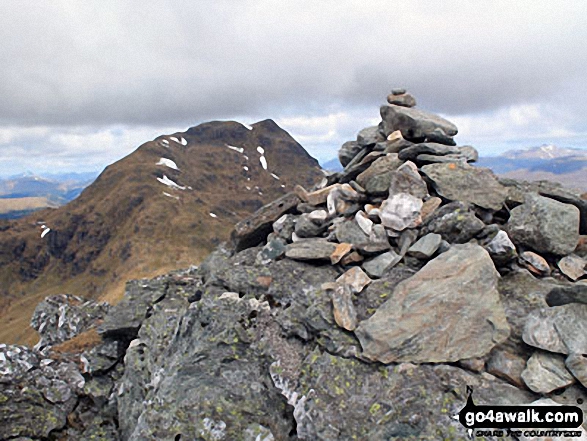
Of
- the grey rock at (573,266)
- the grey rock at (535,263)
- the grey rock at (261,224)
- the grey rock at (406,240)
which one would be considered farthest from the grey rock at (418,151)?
the grey rock at (573,266)

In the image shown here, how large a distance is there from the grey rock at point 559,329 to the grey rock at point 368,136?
40.6ft

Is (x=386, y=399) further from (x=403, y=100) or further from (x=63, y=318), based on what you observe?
(x=63, y=318)

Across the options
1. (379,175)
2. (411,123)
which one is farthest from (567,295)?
(411,123)

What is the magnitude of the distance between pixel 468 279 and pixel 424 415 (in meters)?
4.44

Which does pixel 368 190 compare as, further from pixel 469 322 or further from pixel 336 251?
pixel 469 322

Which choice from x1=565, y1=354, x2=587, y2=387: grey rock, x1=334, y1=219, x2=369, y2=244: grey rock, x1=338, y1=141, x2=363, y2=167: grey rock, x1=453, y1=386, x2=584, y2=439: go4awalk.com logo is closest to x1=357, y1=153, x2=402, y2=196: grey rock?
x1=334, y1=219, x2=369, y2=244: grey rock

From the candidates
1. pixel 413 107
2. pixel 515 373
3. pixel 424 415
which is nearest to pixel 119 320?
pixel 424 415

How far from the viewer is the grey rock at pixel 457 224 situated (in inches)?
549

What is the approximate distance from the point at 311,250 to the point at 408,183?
5.06 metres

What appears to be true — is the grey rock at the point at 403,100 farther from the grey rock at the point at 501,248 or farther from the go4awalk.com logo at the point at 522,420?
the go4awalk.com logo at the point at 522,420

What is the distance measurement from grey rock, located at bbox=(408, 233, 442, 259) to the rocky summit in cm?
7

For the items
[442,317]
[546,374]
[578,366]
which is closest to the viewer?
[578,366]

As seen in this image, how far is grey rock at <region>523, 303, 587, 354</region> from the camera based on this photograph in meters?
10.2

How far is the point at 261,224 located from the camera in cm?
2014
